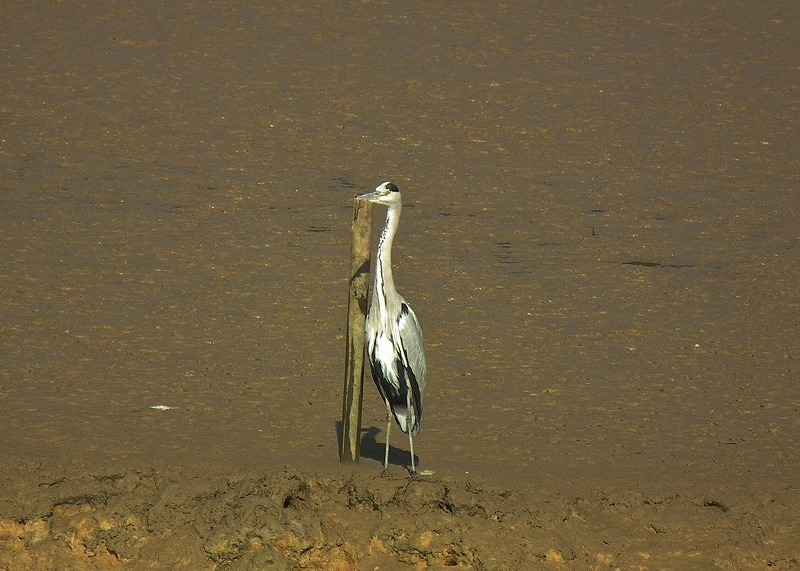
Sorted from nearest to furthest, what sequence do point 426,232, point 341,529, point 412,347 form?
point 341,529, point 412,347, point 426,232

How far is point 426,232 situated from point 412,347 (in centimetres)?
465

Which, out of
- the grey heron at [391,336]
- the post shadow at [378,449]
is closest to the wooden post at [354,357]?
the grey heron at [391,336]

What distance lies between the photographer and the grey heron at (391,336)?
312 inches

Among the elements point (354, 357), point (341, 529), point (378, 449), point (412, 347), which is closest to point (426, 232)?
point (378, 449)

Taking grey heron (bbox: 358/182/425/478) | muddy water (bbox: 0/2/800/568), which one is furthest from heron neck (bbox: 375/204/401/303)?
muddy water (bbox: 0/2/800/568)

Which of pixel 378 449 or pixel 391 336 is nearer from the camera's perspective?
pixel 391 336

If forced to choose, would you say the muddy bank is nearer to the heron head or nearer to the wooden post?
the wooden post

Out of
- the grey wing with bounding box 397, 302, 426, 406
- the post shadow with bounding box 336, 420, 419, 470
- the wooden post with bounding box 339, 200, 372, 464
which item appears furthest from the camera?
the post shadow with bounding box 336, 420, 419, 470

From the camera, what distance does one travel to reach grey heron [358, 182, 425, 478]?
7.91 m

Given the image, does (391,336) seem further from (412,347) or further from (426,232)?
(426,232)

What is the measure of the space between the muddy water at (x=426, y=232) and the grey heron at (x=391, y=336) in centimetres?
52

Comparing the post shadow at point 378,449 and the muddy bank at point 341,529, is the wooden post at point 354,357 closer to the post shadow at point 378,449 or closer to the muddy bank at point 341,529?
the post shadow at point 378,449

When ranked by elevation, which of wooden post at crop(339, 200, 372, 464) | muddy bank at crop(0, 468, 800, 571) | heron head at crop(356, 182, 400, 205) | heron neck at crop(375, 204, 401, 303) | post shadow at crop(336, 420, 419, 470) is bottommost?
muddy bank at crop(0, 468, 800, 571)

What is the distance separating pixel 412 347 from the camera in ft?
26.3
